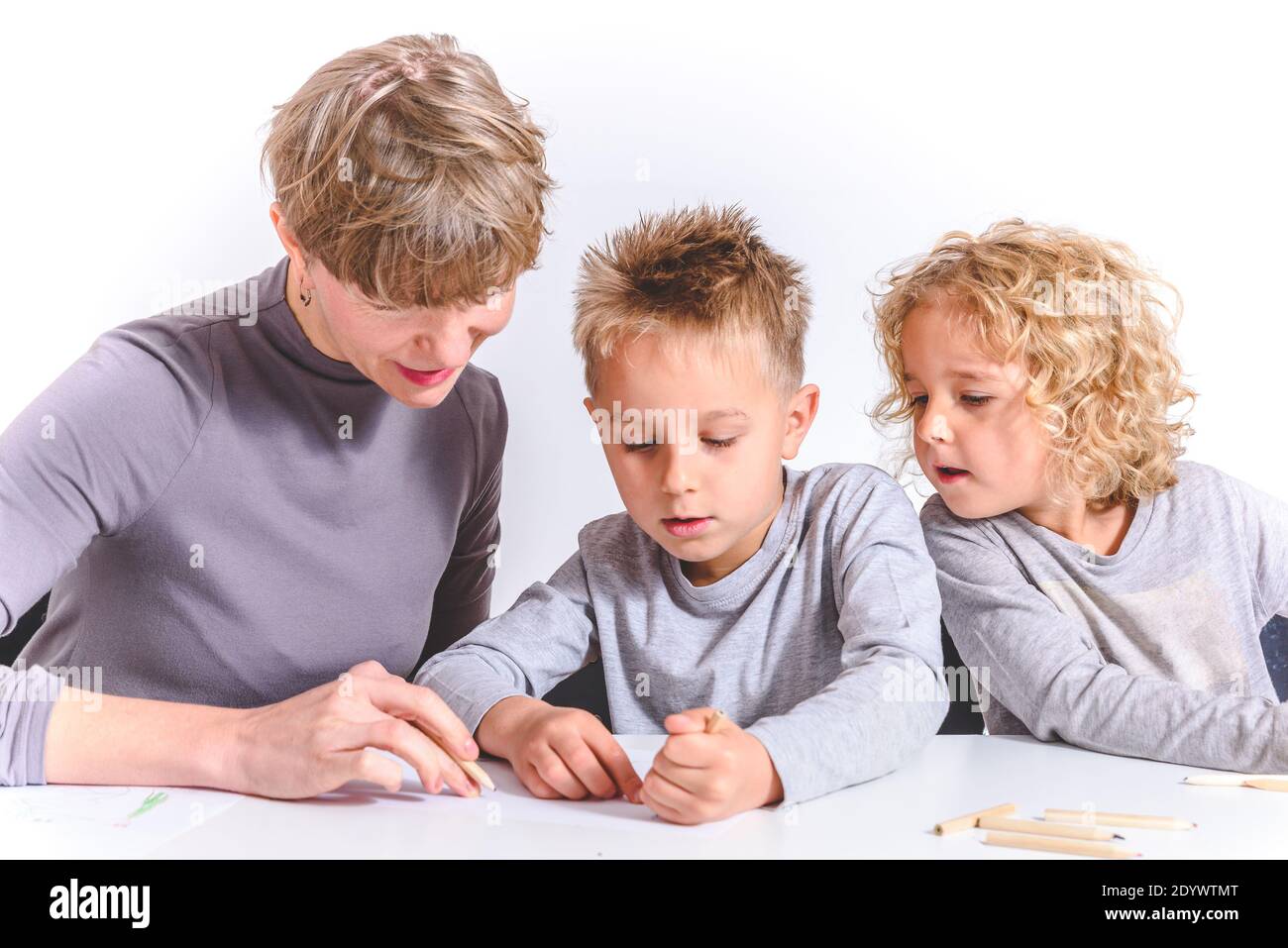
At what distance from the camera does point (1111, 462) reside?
1382 mm

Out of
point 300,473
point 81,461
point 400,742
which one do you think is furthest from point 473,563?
point 400,742

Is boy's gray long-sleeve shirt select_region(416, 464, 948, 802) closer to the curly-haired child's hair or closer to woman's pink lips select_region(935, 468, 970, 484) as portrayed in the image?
woman's pink lips select_region(935, 468, 970, 484)

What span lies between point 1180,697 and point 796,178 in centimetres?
130

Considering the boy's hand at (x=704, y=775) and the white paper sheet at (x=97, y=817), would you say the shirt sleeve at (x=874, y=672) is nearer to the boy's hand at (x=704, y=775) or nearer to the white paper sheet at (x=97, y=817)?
the boy's hand at (x=704, y=775)

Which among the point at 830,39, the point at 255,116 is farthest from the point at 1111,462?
the point at 255,116

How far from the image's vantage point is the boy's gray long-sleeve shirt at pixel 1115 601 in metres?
1.23

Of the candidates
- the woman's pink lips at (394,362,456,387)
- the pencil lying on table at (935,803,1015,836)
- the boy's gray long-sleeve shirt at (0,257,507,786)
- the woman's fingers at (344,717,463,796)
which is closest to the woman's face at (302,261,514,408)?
the woman's pink lips at (394,362,456,387)

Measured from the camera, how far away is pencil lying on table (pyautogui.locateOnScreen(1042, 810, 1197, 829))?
920 mm

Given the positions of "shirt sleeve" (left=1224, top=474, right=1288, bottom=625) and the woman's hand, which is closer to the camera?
the woman's hand

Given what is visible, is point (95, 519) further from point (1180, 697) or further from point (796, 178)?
point (796, 178)

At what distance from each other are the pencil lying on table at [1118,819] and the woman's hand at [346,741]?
0.45 m

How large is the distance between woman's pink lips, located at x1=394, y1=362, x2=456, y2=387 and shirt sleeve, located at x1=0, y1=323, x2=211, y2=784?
231 millimetres

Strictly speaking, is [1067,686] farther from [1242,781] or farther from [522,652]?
[522,652]

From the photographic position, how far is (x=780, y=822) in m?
0.94
